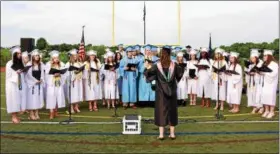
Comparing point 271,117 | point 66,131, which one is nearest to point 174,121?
point 66,131

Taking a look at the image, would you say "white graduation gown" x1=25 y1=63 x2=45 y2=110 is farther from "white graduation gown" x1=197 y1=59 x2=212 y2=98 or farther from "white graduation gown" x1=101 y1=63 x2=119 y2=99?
"white graduation gown" x1=197 y1=59 x2=212 y2=98

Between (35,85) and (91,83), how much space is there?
253 centimetres

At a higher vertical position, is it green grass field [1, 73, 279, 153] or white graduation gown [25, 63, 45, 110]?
white graduation gown [25, 63, 45, 110]

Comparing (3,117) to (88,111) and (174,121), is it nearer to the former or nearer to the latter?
(88,111)

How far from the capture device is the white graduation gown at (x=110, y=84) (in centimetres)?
1534

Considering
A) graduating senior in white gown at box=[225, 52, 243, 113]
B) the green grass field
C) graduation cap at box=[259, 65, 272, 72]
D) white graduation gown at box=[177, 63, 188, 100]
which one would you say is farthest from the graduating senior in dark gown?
white graduation gown at box=[177, 63, 188, 100]

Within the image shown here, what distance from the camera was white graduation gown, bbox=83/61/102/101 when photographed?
589 inches

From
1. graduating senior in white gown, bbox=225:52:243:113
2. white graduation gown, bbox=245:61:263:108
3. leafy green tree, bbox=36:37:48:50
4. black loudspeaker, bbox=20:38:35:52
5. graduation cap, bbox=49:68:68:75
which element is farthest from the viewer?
leafy green tree, bbox=36:37:48:50

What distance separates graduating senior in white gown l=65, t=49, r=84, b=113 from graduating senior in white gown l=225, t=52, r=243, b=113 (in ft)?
15.3

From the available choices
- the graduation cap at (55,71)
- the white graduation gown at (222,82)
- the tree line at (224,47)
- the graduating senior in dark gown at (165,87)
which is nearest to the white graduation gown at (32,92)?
the graduation cap at (55,71)

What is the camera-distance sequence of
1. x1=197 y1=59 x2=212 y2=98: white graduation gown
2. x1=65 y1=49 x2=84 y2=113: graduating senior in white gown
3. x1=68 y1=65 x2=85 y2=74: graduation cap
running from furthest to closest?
x1=197 y1=59 x2=212 y2=98: white graduation gown, x1=65 y1=49 x2=84 y2=113: graduating senior in white gown, x1=68 y1=65 x2=85 y2=74: graduation cap

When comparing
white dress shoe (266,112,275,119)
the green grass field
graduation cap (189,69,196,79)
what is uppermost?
graduation cap (189,69,196,79)

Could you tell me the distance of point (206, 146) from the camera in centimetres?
913

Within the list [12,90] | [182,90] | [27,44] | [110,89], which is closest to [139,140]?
[12,90]
